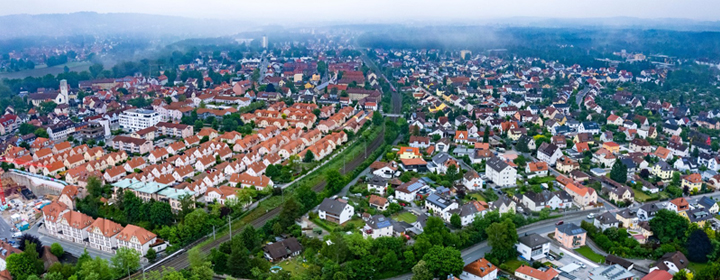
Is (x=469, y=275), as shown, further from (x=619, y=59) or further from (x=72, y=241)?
(x=619, y=59)

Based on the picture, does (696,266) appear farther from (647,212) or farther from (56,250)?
(56,250)

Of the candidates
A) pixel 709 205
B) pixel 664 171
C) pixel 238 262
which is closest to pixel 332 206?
pixel 238 262

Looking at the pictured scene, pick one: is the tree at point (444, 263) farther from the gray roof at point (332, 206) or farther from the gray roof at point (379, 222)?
the gray roof at point (332, 206)

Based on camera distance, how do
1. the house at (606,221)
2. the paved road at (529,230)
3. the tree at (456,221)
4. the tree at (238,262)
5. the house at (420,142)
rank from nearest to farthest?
the tree at (238,262) → the paved road at (529,230) → the house at (606,221) → the tree at (456,221) → the house at (420,142)

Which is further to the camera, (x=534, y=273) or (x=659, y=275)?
(x=534, y=273)

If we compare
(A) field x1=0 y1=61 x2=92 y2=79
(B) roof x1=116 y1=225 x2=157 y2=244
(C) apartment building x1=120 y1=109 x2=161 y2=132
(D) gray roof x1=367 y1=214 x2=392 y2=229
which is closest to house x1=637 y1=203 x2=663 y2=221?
(D) gray roof x1=367 y1=214 x2=392 y2=229

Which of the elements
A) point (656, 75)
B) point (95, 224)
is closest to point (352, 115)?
point (95, 224)

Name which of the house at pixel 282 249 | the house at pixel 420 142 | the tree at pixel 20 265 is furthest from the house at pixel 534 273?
the tree at pixel 20 265
